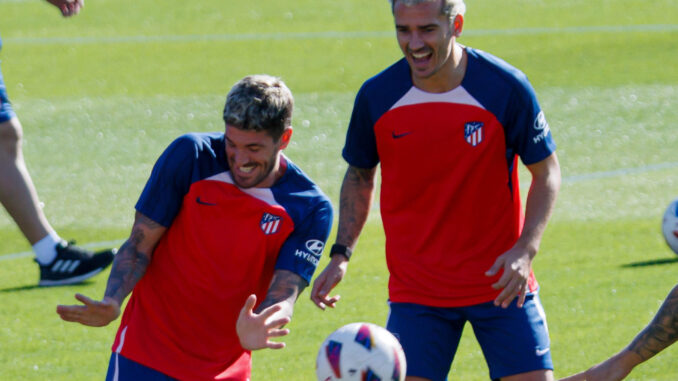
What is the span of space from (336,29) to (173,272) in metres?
17.5

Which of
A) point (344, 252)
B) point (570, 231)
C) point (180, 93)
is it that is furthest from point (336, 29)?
point (344, 252)

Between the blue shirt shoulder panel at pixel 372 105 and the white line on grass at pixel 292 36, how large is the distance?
15956 mm

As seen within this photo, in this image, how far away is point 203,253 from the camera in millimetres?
5605

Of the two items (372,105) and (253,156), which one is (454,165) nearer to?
(372,105)

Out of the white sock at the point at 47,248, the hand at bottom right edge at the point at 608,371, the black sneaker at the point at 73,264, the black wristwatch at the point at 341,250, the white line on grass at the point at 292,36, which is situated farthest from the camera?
the white line on grass at the point at 292,36

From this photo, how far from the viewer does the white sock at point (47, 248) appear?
888 centimetres

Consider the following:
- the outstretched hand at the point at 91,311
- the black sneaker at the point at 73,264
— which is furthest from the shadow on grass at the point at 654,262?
the outstretched hand at the point at 91,311

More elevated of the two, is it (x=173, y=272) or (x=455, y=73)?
(x=455, y=73)

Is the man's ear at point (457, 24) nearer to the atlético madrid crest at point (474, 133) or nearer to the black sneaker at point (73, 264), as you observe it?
the atlético madrid crest at point (474, 133)

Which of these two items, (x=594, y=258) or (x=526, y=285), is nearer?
(x=526, y=285)

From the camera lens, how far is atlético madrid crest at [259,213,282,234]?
5.65 meters

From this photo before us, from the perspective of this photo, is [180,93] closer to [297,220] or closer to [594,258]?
[594,258]

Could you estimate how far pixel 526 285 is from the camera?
5645 millimetres

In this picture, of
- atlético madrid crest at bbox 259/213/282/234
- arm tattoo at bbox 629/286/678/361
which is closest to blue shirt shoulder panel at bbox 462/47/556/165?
arm tattoo at bbox 629/286/678/361
